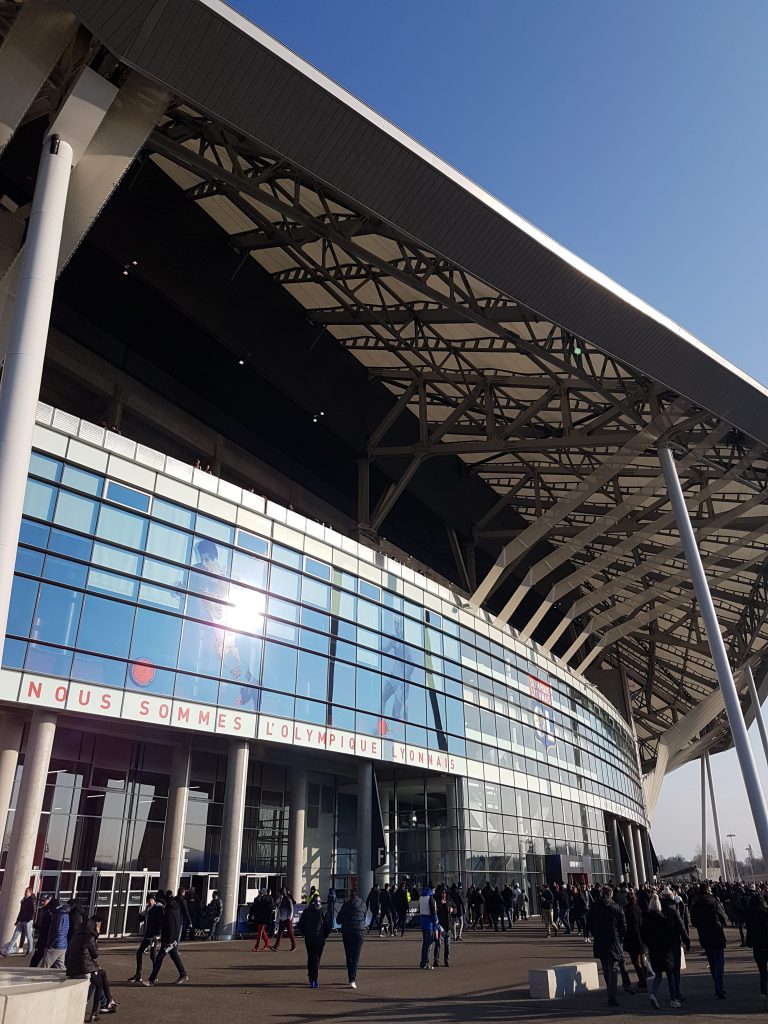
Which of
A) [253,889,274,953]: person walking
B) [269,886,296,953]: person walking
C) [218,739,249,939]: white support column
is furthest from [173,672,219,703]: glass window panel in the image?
[269,886,296,953]: person walking

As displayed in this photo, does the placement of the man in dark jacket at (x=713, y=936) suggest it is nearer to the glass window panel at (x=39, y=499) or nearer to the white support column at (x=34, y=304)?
the white support column at (x=34, y=304)

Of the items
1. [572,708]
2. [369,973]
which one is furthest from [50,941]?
[572,708]

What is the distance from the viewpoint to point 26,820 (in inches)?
621

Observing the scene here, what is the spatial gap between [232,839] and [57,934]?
908cm

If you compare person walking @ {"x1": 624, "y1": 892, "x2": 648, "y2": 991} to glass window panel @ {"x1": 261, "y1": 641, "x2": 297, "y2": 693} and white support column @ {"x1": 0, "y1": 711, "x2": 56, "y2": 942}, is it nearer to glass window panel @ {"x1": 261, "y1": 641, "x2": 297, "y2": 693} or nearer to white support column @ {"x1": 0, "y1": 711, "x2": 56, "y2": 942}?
white support column @ {"x1": 0, "y1": 711, "x2": 56, "y2": 942}

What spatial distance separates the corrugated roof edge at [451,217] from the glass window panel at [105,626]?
454 inches

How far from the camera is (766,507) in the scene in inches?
1529

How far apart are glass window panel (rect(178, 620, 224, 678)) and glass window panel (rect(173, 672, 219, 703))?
0.63 feet

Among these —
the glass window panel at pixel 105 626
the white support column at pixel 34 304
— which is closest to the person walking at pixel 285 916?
the glass window panel at pixel 105 626

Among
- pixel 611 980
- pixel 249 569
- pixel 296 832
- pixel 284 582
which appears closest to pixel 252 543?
pixel 249 569

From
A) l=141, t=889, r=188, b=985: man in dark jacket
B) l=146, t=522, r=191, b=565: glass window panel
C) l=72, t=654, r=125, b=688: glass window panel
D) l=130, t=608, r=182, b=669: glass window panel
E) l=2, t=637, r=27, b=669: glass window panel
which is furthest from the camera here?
l=146, t=522, r=191, b=565: glass window panel

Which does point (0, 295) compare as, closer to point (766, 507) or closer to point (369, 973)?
point (369, 973)

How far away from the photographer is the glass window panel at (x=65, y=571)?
18.0m

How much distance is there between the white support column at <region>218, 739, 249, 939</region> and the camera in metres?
19.6
